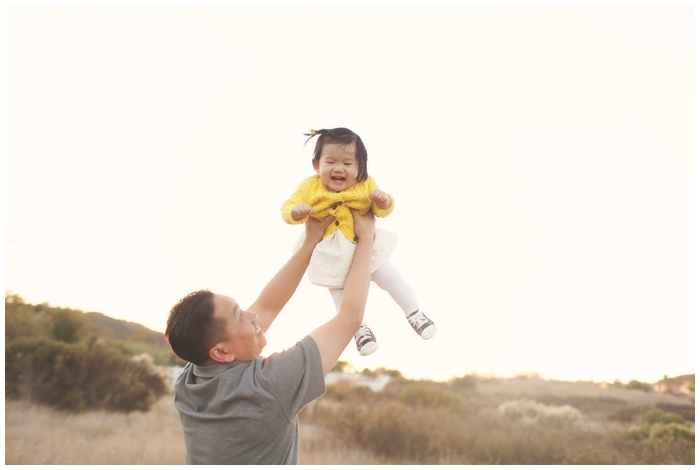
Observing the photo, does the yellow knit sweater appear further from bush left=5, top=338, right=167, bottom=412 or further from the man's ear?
bush left=5, top=338, right=167, bottom=412

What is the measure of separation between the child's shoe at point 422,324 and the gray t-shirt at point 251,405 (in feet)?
2.20

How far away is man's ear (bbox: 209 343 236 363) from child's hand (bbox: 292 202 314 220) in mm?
500

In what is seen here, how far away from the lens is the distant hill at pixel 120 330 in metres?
15.6

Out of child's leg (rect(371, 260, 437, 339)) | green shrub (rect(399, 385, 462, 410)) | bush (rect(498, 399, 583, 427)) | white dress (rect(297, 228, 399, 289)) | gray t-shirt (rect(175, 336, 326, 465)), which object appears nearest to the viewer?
gray t-shirt (rect(175, 336, 326, 465))

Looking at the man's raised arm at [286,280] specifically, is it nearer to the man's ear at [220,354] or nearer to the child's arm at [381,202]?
the child's arm at [381,202]

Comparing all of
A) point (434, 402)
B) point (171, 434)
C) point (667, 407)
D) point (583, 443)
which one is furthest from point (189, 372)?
point (667, 407)

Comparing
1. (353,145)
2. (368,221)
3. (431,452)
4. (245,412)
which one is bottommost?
(431,452)

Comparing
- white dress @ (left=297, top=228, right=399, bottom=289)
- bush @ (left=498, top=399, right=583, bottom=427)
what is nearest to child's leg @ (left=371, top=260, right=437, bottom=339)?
white dress @ (left=297, top=228, right=399, bottom=289)

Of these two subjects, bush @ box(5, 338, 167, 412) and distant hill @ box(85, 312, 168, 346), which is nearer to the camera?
bush @ box(5, 338, 167, 412)

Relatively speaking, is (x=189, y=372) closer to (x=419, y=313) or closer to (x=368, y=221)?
(x=368, y=221)

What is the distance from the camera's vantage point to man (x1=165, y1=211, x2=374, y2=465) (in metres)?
1.91

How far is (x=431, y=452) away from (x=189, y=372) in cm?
1206

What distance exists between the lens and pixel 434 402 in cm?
1606

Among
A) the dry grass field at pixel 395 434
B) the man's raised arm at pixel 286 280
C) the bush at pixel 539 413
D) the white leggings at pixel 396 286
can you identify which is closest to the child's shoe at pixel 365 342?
the white leggings at pixel 396 286
